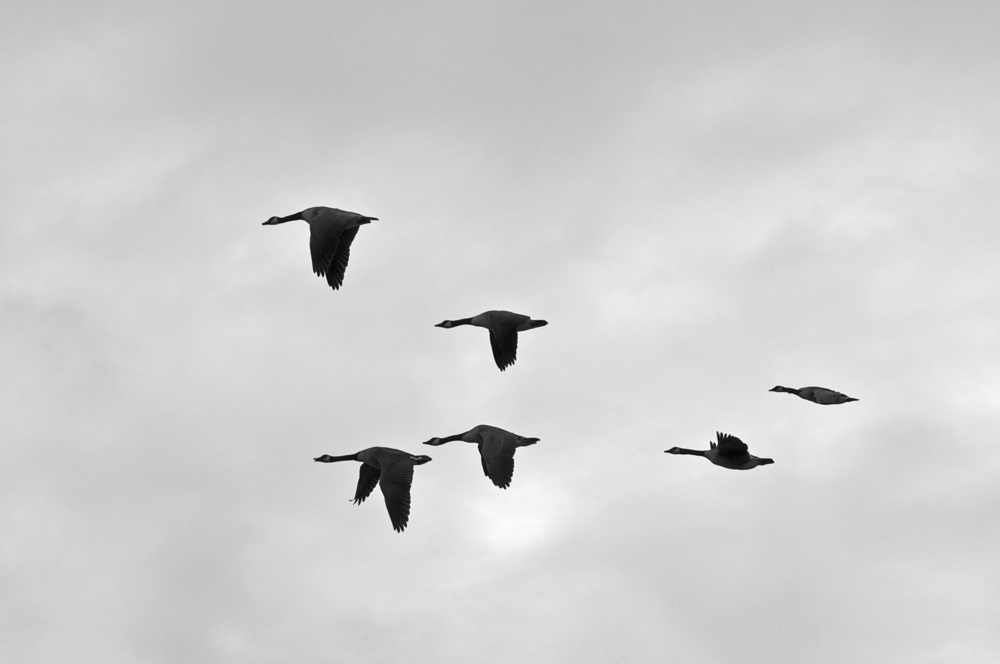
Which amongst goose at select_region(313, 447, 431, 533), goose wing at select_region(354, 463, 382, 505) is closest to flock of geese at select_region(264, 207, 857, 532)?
goose at select_region(313, 447, 431, 533)

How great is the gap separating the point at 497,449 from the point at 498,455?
31 cm

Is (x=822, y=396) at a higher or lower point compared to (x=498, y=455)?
higher

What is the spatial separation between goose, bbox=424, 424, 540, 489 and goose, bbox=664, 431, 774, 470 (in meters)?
6.57

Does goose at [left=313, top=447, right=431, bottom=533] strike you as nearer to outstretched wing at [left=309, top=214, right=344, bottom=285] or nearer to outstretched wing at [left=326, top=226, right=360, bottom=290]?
outstretched wing at [left=326, top=226, right=360, bottom=290]

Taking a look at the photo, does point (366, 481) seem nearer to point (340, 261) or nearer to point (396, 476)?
point (396, 476)

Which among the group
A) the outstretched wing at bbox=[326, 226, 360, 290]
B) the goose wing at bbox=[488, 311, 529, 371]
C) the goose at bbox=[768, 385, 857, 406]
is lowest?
the goose at bbox=[768, 385, 857, 406]

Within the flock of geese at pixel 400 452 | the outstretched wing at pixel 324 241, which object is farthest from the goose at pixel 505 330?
the outstretched wing at pixel 324 241

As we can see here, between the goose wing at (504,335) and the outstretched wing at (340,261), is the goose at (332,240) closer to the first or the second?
the outstretched wing at (340,261)

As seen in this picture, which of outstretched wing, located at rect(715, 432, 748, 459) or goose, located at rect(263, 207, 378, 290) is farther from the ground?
goose, located at rect(263, 207, 378, 290)

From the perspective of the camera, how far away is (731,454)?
4303 cm

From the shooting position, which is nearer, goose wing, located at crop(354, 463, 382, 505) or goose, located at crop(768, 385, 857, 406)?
goose, located at crop(768, 385, 857, 406)

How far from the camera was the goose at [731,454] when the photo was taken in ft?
138

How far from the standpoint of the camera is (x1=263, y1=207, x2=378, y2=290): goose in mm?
45875

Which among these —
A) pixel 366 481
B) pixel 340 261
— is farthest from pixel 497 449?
pixel 340 261
